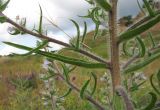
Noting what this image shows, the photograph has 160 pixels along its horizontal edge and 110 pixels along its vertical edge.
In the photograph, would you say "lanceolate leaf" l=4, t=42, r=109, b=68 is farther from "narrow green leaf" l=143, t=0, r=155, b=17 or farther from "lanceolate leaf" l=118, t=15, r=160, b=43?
"narrow green leaf" l=143, t=0, r=155, b=17

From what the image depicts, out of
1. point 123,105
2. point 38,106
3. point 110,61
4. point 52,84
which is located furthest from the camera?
point 38,106

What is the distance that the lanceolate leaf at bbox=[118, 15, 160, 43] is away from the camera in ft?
7.02

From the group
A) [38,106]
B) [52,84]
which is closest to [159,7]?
[52,84]

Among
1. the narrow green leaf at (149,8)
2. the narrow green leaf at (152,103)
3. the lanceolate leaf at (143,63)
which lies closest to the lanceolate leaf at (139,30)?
the narrow green leaf at (149,8)

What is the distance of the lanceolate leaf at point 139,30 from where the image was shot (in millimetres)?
2141

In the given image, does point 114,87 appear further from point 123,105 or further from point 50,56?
point 50,56

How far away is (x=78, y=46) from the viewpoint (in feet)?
7.68

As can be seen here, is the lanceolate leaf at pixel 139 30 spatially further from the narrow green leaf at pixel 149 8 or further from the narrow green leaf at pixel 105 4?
the narrow green leaf at pixel 105 4

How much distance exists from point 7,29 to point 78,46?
39cm

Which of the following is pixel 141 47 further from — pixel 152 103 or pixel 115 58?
pixel 152 103

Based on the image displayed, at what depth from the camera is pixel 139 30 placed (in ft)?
7.13

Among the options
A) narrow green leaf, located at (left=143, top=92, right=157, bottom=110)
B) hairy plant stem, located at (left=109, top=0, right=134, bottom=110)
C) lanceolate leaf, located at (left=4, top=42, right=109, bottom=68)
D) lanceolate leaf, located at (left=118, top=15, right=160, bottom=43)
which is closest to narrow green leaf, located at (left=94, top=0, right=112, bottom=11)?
hairy plant stem, located at (left=109, top=0, right=134, bottom=110)

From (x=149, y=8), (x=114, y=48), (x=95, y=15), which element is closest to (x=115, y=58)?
(x=114, y=48)

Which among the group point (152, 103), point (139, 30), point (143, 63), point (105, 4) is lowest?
point (152, 103)
